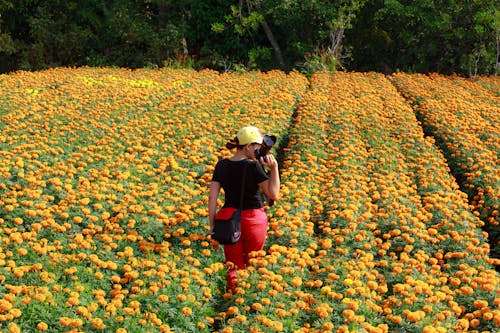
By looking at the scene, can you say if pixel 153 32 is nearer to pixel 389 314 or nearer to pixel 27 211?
pixel 27 211

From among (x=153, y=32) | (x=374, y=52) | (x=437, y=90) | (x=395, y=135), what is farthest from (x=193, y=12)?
(x=395, y=135)

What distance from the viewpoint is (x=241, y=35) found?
89.0ft

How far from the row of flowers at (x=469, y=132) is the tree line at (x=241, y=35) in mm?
6503

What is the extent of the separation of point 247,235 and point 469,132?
7196 millimetres

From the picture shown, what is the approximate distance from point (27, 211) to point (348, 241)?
3.40 metres

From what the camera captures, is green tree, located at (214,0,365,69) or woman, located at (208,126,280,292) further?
green tree, located at (214,0,365,69)

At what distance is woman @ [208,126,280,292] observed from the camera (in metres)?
5.46

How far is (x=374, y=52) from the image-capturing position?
27.1 meters

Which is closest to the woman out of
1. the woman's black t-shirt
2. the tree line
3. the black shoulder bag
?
the woman's black t-shirt

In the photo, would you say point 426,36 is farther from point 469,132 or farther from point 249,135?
point 249,135

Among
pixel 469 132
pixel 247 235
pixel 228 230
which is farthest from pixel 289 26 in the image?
pixel 228 230

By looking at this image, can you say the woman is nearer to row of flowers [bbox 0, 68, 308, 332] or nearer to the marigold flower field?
the marigold flower field

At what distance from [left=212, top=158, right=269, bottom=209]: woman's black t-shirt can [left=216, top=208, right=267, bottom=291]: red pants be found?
78 mm

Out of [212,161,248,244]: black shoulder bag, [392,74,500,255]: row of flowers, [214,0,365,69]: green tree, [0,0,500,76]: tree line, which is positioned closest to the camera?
[212,161,248,244]: black shoulder bag
